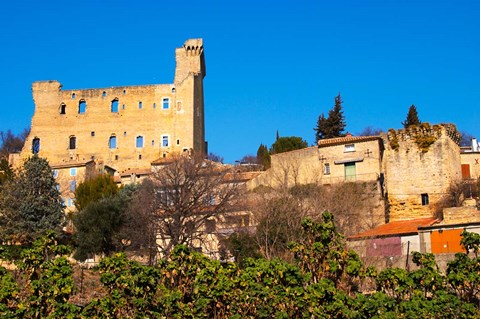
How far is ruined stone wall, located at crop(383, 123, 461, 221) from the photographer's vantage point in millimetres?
38375

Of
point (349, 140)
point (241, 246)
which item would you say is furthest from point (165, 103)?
point (241, 246)

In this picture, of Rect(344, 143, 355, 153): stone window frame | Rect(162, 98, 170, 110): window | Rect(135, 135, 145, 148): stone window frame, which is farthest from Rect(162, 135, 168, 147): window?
Rect(344, 143, 355, 153): stone window frame

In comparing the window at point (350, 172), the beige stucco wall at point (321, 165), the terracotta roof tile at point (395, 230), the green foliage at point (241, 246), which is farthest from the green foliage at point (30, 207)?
the window at point (350, 172)

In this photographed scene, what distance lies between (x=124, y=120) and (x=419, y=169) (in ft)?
119

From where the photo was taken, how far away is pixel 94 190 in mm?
47719

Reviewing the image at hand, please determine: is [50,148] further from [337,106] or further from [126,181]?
[337,106]

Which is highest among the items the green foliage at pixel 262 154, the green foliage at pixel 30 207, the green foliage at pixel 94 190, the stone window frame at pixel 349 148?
the green foliage at pixel 262 154

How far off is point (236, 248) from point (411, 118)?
30.8 m

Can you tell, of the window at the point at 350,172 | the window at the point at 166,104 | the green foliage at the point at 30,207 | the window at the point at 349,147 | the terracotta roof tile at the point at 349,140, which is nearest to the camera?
the green foliage at the point at 30,207

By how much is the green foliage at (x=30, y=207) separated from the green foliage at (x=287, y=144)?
24466 mm

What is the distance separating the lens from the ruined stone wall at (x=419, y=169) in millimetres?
38375

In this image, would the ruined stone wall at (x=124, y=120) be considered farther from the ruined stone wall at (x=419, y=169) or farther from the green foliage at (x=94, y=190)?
the ruined stone wall at (x=419, y=169)

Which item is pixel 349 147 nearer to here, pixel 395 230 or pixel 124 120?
pixel 395 230

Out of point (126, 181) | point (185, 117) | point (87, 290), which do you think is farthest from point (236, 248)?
point (185, 117)
